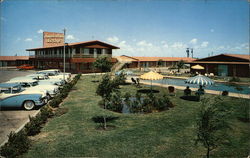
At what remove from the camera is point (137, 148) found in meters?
6.78

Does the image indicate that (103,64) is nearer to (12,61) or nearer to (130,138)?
(130,138)

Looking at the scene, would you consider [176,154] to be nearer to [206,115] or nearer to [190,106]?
[206,115]

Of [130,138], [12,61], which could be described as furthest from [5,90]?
[12,61]

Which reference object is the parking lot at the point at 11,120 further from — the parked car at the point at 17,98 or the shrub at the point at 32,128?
the shrub at the point at 32,128

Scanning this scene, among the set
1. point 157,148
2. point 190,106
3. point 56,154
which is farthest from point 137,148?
Answer: point 190,106

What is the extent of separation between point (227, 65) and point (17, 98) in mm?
35117

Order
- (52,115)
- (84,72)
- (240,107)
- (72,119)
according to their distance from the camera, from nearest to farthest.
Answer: (72,119) → (52,115) → (240,107) → (84,72)

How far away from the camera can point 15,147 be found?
6.21 meters

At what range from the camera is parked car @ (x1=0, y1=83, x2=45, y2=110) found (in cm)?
1152

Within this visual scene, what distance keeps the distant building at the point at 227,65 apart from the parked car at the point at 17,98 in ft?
108

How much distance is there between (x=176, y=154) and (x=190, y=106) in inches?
285

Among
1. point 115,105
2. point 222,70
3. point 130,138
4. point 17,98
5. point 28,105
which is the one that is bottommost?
point 130,138

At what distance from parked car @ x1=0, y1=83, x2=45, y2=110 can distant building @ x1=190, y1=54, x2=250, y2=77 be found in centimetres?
3306

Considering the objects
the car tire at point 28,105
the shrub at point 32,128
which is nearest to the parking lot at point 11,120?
the car tire at point 28,105
